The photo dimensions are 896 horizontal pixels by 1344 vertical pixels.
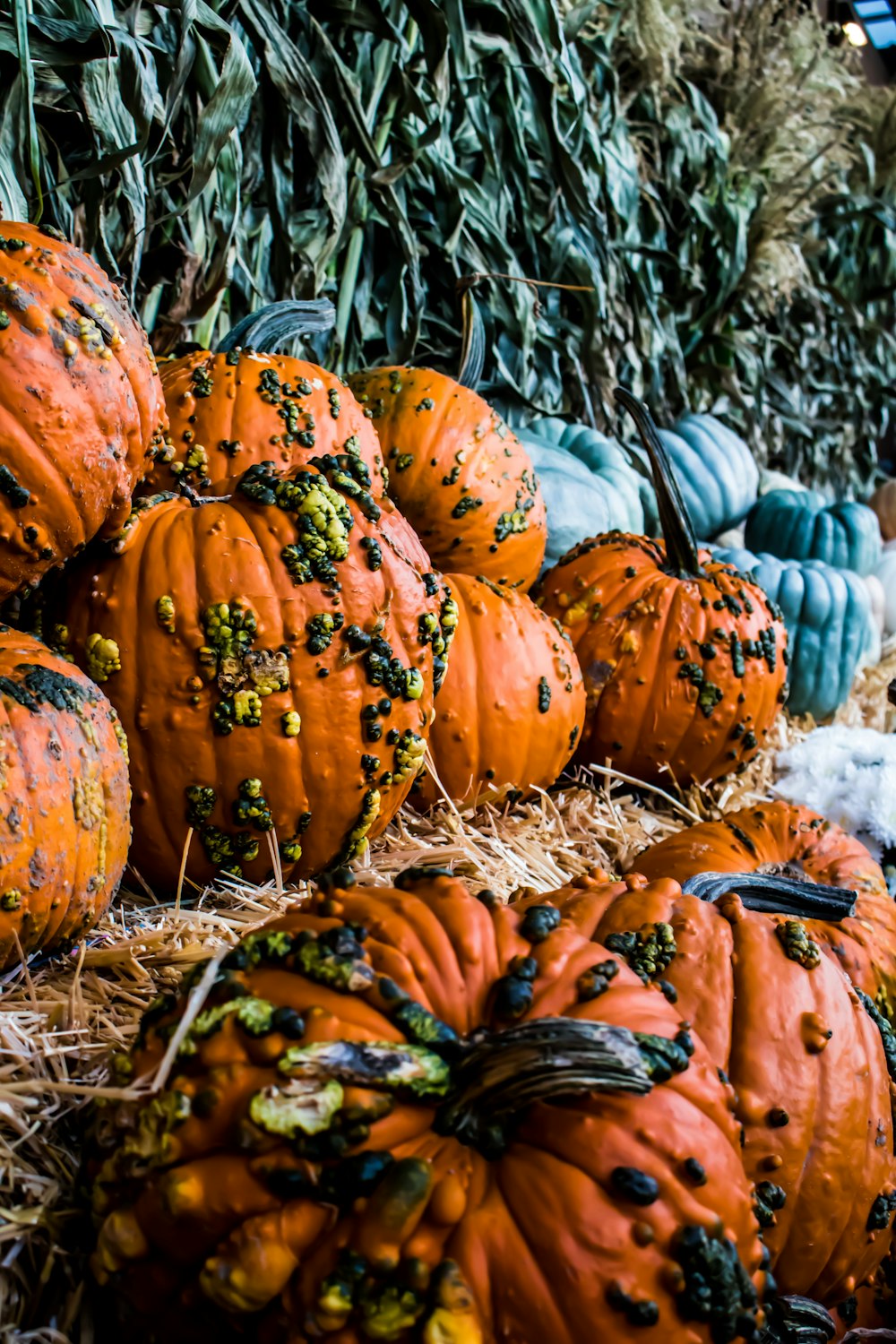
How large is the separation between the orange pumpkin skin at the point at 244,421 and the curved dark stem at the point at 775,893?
32.2 inches

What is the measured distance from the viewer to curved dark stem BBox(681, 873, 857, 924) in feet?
4.00

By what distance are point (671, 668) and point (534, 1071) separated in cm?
159

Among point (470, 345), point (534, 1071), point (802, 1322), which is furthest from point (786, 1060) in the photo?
point (470, 345)

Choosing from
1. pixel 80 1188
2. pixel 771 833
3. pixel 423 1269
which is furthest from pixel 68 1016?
pixel 771 833

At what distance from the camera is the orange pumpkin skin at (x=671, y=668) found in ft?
7.20

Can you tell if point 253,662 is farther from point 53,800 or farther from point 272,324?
point 272,324

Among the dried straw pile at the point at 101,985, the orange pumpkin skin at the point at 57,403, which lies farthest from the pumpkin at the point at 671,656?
the orange pumpkin skin at the point at 57,403

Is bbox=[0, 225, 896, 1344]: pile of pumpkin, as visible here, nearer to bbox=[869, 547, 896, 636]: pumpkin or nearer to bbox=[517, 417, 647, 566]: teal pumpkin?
bbox=[517, 417, 647, 566]: teal pumpkin

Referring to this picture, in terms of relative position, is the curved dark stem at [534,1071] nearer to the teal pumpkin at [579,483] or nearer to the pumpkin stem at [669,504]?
the pumpkin stem at [669,504]

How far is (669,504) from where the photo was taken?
7.45ft

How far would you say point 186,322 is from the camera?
2.18 meters

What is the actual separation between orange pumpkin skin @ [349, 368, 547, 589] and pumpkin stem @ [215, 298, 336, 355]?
30 centimetres

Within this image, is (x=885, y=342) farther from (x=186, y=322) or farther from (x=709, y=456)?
(x=186, y=322)

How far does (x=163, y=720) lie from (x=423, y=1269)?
0.84m
